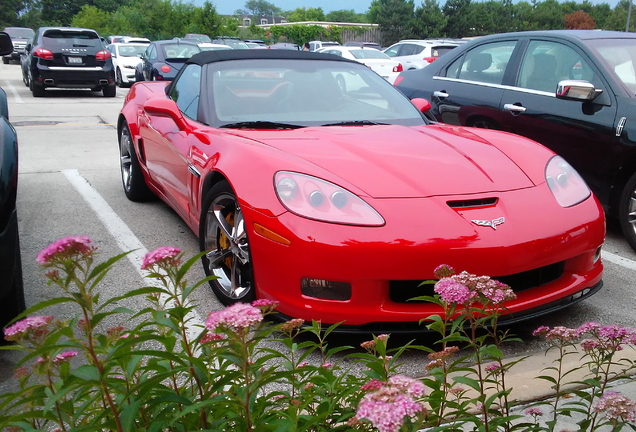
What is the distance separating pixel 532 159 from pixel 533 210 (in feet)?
1.82

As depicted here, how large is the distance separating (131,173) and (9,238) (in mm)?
3323

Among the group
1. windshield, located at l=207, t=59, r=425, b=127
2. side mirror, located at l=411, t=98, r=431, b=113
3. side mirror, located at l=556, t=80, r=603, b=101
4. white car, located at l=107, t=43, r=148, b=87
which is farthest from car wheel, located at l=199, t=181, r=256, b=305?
white car, located at l=107, t=43, r=148, b=87

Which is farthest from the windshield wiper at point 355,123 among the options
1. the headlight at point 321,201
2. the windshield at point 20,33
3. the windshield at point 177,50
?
the windshield at point 20,33

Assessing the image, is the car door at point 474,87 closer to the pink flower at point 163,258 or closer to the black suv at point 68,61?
the pink flower at point 163,258

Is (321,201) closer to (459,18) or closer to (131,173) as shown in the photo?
(131,173)

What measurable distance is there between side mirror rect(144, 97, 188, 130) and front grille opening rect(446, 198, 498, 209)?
1.99m

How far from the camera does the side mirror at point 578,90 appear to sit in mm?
4957

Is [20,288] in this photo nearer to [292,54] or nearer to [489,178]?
[489,178]

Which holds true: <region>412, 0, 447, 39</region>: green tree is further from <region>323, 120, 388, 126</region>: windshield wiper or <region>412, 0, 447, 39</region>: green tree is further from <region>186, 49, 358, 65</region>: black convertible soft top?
<region>323, 120, 388, 126</region>: windshield wiper

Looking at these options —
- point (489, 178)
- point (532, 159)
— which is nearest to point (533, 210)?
point (489, 178)

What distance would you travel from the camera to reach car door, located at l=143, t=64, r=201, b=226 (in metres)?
4.33

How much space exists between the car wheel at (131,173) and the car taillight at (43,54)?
40.5ft

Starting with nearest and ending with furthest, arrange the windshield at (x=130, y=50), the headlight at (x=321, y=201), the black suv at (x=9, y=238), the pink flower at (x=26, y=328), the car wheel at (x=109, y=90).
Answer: the pink flower at (x=26, y=328)
the black suv at (x=9, y=238)
the headlight at (x=321, y=201)
the car wheel at (x=109, y=90)
the windshield at (x=130, y=50)

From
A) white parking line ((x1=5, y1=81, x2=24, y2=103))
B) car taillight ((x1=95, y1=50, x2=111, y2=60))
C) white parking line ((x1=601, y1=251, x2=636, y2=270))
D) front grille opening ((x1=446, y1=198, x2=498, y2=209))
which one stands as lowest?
white parking line ((x1=5, y1=81, x2=24, y2=103))
